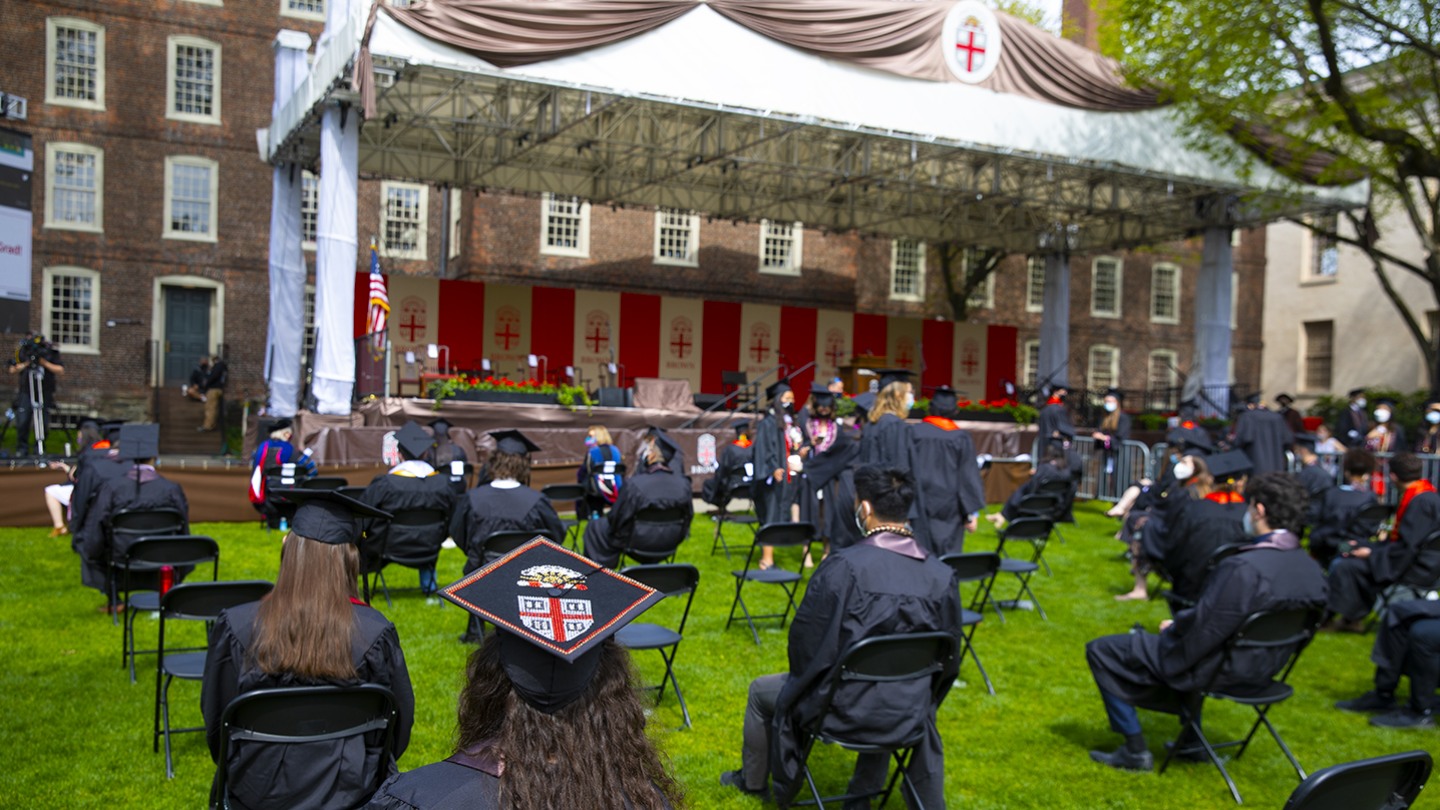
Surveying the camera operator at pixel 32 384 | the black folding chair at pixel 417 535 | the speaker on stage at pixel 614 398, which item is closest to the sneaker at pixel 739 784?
the black folding chair at pixel 417 535

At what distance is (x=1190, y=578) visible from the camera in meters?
7.11

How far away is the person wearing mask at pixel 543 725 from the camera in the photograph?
172cm

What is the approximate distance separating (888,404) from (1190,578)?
7.90 feet

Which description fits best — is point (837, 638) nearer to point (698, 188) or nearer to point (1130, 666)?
point (1130, 666)

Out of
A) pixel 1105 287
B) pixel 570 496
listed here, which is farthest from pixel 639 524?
pixel 1105 287

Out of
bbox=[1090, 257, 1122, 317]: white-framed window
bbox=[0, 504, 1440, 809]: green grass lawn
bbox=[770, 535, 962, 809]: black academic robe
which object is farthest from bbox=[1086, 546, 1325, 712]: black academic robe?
bbox=[1090, 257, 1122, 317]: white-framed window

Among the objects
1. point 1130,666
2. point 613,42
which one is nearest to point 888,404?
point 1130,666

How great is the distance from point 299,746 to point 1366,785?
3056mm

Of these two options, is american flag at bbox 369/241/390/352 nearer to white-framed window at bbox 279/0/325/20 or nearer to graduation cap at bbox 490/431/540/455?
graduation cap at bbox 490/431/540/455

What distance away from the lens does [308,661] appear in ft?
10.4

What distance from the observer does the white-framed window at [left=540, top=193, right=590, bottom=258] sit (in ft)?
88.4

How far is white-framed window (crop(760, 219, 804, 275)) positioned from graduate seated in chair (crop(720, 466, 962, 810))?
83.4ft

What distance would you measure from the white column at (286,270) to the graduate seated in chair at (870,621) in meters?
14.5

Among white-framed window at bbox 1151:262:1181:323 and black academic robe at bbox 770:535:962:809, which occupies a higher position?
white-framed window at bbox 1151:262:1181:323
